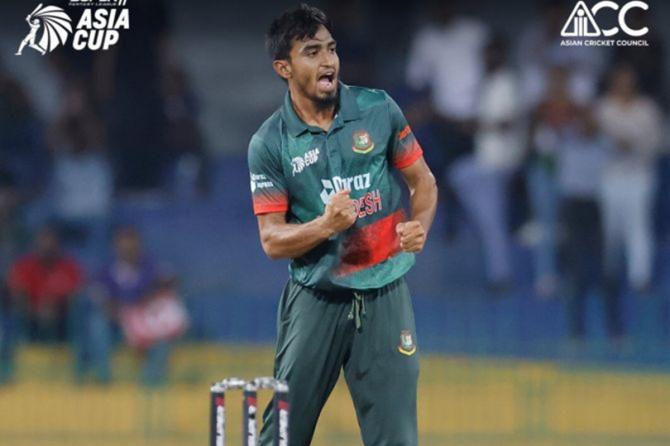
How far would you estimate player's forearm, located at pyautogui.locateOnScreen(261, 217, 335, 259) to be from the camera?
5586 millimetres

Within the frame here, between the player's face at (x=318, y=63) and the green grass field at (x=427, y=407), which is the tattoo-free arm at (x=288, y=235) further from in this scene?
the green grass field at (x=427, y=407)

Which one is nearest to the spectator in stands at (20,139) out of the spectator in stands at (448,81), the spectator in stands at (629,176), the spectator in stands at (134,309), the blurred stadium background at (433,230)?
the blurred stadium background at (433,230)

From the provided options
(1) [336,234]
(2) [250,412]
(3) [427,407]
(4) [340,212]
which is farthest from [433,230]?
(2) [250,412]

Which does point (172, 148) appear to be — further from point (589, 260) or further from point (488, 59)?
point (589, 260)

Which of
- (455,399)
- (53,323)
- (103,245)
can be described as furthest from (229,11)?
(455,399)

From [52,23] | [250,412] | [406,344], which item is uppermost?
[52,23]

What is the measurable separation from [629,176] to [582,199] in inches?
17.8

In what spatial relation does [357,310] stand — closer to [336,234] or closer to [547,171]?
[336,234]

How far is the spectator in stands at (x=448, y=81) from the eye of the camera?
1262 centimetres

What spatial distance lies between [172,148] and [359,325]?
24.6ft

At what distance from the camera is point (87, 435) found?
11.3m

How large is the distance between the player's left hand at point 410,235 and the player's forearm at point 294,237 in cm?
26

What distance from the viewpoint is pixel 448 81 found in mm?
12641

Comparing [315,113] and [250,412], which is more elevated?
[315,113]
